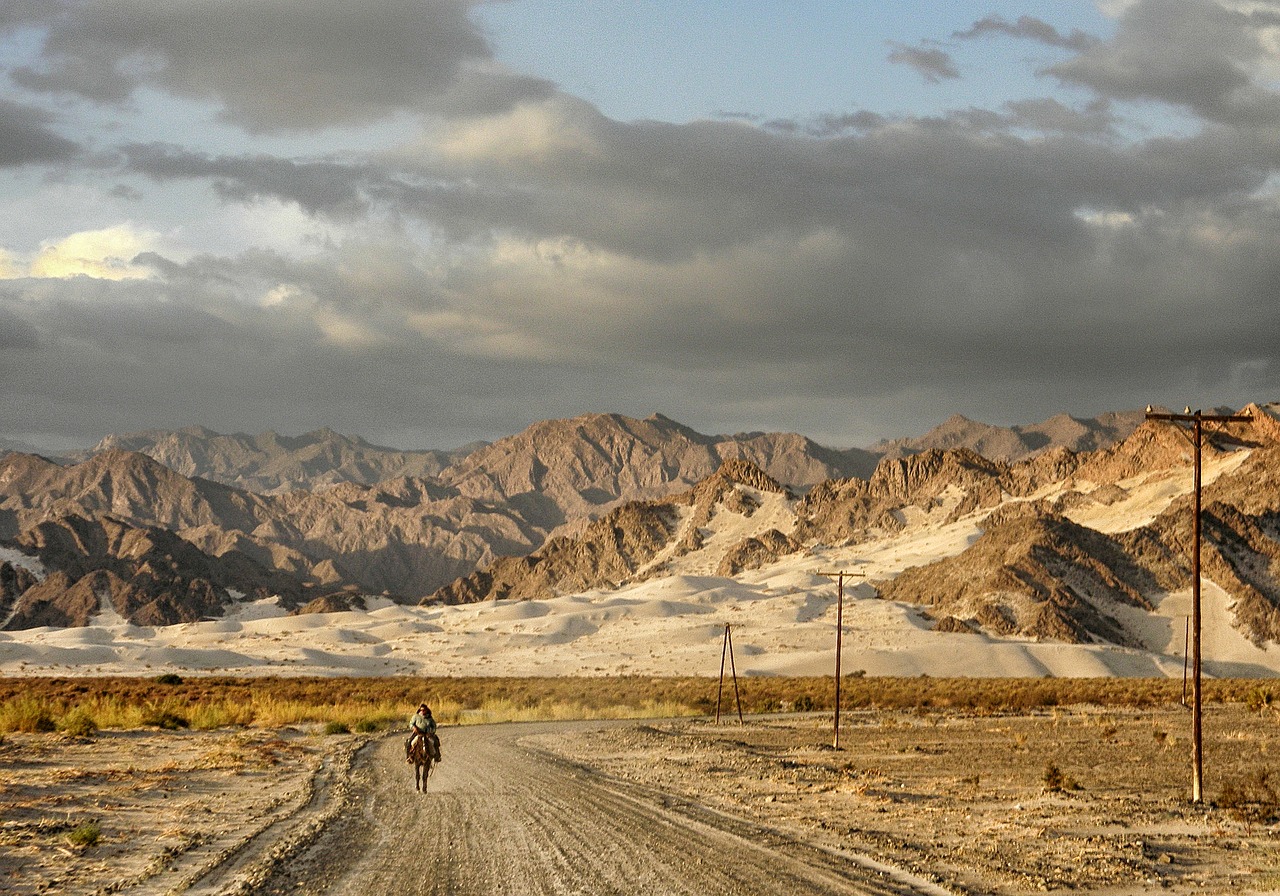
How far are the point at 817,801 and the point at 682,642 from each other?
107510 millimetres

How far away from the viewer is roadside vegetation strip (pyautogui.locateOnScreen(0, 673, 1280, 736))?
50906 millimetres

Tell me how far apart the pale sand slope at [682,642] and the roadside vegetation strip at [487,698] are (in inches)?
596

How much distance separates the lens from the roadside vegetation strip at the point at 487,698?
2004 inches

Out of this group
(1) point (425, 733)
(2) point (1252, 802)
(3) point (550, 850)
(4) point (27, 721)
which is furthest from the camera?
(4) point (27, 721)

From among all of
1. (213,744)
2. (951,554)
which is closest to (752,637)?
(951,554)

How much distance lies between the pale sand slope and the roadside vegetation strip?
1513 centimetres

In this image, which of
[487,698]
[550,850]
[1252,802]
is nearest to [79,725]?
[550,850]

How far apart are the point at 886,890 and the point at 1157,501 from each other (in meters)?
169

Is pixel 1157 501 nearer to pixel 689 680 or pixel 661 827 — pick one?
pixel 689 680

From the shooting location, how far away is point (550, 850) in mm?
19016

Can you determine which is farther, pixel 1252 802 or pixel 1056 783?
pixel 1056 783

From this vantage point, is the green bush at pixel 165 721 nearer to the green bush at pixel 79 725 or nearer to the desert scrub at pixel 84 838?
the green bush at pixel 79 725

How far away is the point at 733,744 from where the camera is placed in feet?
142

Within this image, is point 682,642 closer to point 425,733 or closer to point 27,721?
point 27,721
